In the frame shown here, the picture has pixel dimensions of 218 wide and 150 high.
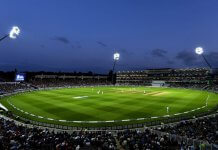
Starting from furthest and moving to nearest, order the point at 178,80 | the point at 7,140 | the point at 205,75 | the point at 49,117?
the point at 178,80
the point at 205,75
the point at 49,117
the point at 7,140

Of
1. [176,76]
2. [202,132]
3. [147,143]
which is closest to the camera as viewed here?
[147,143]

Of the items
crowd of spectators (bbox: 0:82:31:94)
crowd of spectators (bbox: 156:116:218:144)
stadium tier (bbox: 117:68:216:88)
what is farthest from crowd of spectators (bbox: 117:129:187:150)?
stadium tier (bbox: 117:68:216:88)

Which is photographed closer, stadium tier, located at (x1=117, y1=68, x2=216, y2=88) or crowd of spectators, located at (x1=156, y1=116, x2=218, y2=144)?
crowd of spectators, located at (x1=156, y1=116, x2=218, y2=144)

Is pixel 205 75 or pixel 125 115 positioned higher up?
pixel 205 75

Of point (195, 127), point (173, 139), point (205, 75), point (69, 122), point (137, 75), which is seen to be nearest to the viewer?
point (173, 139)

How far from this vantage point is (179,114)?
149ft

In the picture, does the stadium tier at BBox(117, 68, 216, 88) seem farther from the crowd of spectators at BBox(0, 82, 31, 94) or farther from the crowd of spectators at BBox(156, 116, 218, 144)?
the crowd of spectators at BBox(156, 116, 218, 144)

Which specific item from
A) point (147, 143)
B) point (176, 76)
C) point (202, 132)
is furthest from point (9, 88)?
point (176, 76)

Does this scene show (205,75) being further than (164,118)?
Yes

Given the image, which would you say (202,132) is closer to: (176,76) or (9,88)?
(9,88)

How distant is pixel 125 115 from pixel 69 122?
10555 millimetres

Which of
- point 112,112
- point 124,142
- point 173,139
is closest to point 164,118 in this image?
point 112,112

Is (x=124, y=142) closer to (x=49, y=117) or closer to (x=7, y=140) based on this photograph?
(x=7, y=140)

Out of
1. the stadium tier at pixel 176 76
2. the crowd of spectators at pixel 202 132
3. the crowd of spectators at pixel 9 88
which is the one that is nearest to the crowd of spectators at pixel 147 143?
the crowd of spectators at pixel 202 132
